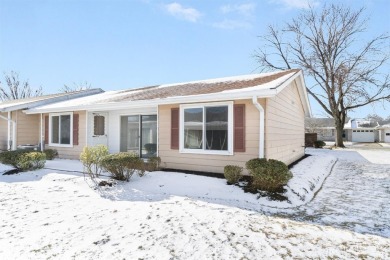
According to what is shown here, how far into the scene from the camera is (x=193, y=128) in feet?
27.3

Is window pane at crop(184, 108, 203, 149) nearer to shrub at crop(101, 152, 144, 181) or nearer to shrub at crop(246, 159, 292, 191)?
shrub at crop(101, 152, 144, 181)

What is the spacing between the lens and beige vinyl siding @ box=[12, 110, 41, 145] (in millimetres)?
13062

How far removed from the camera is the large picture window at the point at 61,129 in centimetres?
1191

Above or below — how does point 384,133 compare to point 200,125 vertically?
below

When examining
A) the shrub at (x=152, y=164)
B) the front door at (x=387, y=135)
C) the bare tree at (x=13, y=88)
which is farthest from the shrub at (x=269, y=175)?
the front door at (x=387, y=135)

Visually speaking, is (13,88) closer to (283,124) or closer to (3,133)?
(3,133)

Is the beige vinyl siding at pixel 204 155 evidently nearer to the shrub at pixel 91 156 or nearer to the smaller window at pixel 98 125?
the shrub at pixel 91 156

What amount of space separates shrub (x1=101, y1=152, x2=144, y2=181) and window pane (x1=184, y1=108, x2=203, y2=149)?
1.86 metres

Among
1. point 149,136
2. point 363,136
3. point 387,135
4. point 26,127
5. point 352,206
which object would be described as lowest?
point 352,206

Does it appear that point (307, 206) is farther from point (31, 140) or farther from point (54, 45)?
point (54, 45)

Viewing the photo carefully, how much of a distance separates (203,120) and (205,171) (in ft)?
5.55

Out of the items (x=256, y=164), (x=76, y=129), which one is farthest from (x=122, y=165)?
(x=76, y=129)

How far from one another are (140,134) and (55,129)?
476 cm

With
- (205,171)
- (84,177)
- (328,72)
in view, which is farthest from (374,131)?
(84,177)
